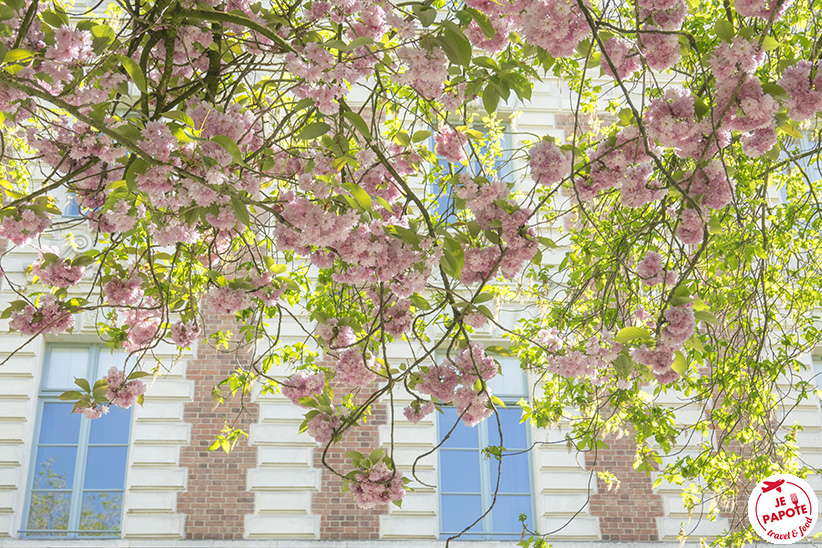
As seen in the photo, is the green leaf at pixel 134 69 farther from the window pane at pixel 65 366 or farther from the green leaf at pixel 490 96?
the window pane at pixel 65 366

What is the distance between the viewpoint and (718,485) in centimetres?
552

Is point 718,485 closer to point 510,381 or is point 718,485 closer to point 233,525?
point 510,381

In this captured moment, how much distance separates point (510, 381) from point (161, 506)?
373cm

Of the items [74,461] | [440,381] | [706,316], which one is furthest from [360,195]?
[74,461]

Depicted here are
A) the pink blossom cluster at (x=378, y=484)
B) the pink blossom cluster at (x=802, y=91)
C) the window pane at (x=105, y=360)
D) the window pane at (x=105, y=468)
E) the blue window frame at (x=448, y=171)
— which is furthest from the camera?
the window pane at (x=105, y=360)

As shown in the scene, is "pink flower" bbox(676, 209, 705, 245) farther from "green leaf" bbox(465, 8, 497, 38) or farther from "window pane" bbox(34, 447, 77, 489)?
"window pane" bbox(34, 447, 77, 489)

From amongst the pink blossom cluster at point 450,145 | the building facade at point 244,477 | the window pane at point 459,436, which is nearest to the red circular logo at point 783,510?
the building facade at point 244,477

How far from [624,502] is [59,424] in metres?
5.72

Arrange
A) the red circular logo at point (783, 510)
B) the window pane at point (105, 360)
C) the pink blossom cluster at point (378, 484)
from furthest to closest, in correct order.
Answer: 1. the window pane at point (105, 360)
2. the red circular logo at point (783, 510)
3. the pink blossom cluster at point (378, 484)

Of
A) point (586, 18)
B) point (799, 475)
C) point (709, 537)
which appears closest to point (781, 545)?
point (709, 537)

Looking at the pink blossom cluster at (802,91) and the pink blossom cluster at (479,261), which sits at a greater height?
the pink blossom cluster at (802,91)

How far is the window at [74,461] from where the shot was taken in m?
8.34

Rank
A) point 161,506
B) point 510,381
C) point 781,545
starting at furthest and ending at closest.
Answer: point 510,381 → point 161,506 → point 781,545

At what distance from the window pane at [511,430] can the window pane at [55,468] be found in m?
4.21
